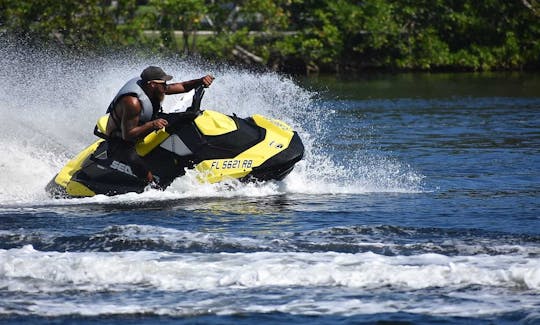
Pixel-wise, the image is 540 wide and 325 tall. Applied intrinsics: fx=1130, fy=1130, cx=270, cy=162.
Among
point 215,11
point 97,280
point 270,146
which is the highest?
point 215,11

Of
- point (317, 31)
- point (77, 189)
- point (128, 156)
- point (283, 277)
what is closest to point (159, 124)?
point (128, 156)

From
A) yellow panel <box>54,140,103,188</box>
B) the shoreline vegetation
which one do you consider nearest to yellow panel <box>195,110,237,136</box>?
yellow panel <box>54,140,103,188</box>

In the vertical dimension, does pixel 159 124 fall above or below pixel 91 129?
above

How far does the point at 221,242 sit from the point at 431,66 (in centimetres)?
2673

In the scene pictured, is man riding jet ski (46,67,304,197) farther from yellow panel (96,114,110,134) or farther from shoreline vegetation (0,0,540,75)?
shoreline vegetation (0,0,540,75)

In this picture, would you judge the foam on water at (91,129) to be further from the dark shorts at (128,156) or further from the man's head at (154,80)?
the man's head at (154,80)

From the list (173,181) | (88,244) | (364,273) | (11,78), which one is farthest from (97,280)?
(11,78)

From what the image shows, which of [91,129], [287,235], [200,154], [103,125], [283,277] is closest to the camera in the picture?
[283,277]

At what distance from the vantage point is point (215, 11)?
33969 millimetres

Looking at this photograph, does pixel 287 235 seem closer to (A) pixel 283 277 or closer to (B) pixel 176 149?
(A) pixel 283 277

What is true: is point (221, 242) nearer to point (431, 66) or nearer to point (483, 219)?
point (483, 219)

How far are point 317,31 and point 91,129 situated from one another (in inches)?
745

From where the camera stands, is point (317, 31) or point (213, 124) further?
point (317, 31)

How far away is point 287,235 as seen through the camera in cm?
929
